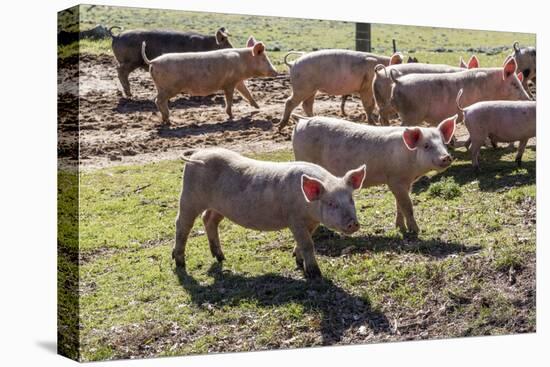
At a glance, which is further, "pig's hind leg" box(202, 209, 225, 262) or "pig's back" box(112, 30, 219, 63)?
"pig's back" box(112, 30, 219, 63)

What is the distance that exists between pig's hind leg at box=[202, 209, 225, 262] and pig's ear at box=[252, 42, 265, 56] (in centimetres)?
171

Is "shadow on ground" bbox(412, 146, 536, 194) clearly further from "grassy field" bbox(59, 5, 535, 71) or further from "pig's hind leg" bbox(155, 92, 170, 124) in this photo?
"pig's hind leg" bbox(155, 92, 170, 124)

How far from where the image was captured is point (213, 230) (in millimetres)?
7855

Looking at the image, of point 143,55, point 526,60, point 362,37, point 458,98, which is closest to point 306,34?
point 362,37

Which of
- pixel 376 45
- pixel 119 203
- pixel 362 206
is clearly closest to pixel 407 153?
pixel 362 206

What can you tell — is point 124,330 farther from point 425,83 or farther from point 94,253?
point 425,83

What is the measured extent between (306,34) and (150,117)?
1.55m

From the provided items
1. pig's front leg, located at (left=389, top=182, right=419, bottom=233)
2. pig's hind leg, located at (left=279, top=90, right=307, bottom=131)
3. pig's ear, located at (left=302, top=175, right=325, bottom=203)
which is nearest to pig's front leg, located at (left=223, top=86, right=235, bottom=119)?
pig's hind leg, located at (left=279, top=90, right=307, bottom=131)

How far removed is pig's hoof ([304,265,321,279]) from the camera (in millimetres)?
7461

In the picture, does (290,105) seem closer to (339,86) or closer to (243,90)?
(243,90)

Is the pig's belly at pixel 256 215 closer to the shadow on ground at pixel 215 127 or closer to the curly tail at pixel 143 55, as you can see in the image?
the shadow on ground at pixel 215 127

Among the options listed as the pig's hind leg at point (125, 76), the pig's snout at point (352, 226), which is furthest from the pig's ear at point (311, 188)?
the pig's hind leg at point (125, 76)

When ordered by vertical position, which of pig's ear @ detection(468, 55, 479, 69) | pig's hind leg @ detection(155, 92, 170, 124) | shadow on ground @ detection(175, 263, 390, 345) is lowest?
shadow on ground @ detection(175, 263, 390, 345)

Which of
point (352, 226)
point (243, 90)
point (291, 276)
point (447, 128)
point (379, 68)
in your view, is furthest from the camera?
point (379, 68)
